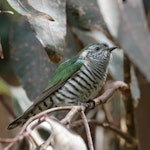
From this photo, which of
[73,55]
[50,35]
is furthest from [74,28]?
[50,35]

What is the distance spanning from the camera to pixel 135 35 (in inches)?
75.5

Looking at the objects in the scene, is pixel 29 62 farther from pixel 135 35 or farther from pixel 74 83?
pixel 135 35

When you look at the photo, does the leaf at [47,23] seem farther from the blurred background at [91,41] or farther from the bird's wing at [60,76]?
the bird's wing at [60,76]

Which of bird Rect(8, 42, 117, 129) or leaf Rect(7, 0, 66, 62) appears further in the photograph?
bird Rect(8, 42, 117, 129)

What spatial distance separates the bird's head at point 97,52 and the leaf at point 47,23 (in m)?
0.89

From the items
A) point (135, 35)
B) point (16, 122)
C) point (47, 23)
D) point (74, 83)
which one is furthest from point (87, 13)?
point (47, 23)

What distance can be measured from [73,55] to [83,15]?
33cm

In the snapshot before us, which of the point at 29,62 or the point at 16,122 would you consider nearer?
the point at 16,122

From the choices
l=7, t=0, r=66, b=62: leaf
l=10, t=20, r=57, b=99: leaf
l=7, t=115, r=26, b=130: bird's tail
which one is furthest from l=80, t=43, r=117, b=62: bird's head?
l=7, t=0, r=66, b=62: leaf

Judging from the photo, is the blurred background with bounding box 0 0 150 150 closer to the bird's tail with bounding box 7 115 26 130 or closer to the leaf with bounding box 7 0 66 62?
the bird's tail with bounding box 7 115 26 130

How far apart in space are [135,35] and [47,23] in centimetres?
67

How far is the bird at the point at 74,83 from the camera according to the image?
201cm

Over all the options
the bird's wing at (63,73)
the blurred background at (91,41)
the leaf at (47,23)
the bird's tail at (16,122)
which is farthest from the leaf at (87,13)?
the leaf at (47,23)

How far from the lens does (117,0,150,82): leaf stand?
187cm
